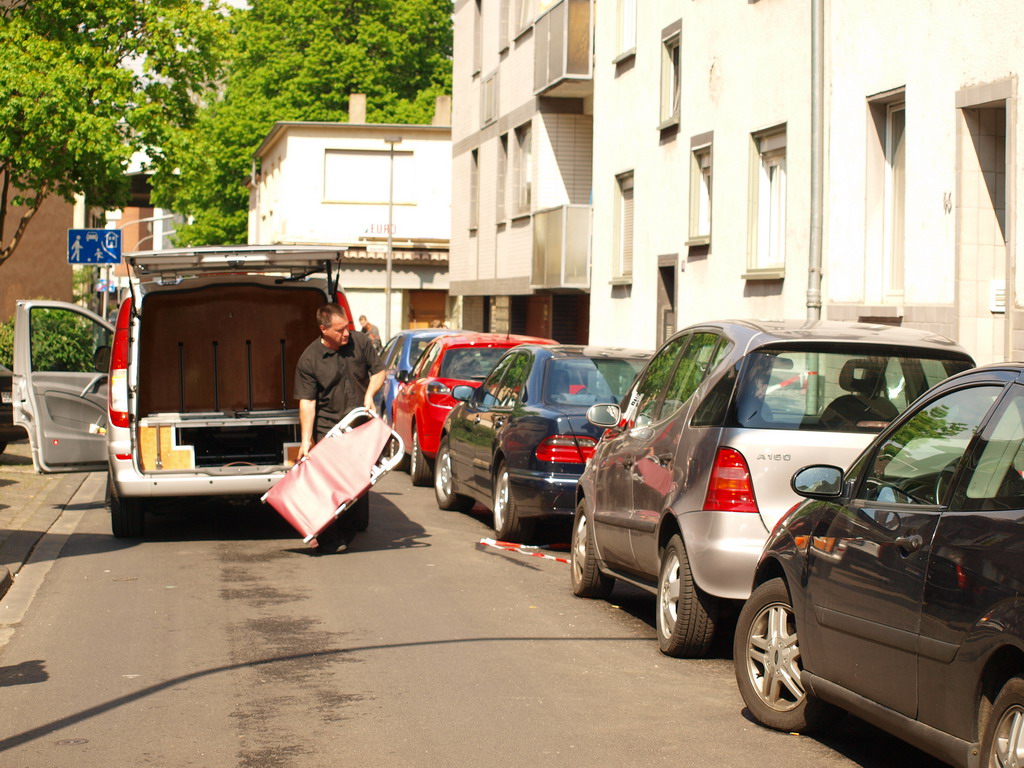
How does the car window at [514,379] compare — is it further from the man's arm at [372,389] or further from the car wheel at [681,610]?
the car wheel at [681,610]

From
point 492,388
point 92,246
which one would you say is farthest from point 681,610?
point 92,246

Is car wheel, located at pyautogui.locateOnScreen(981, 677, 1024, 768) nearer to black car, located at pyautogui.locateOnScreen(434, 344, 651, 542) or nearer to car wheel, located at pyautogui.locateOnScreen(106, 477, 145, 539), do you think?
black car, located at pyautogui.locateOnScreen(434, 344, 651, 542)

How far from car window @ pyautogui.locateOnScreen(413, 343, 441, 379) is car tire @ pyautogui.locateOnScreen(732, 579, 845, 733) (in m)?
11.3

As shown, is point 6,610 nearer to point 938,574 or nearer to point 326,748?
point 326,748

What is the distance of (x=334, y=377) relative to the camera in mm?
11477

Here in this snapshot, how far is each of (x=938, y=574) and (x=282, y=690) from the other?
320 centimetres

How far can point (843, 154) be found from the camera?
16.6 m

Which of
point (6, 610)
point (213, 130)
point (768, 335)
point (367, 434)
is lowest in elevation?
point (6, 610)

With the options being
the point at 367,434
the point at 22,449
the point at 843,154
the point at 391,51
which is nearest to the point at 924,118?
the point at 843,154

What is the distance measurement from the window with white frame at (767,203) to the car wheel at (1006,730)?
14.8m

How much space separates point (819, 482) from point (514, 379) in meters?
7.05

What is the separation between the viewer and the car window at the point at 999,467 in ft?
14.6

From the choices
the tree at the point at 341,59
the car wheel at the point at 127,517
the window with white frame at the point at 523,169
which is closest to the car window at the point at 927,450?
the car wheel at the point at 127,517

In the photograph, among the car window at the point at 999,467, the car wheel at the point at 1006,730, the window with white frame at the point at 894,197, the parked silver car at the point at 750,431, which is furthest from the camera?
the window with white frame at the point at 894,197
